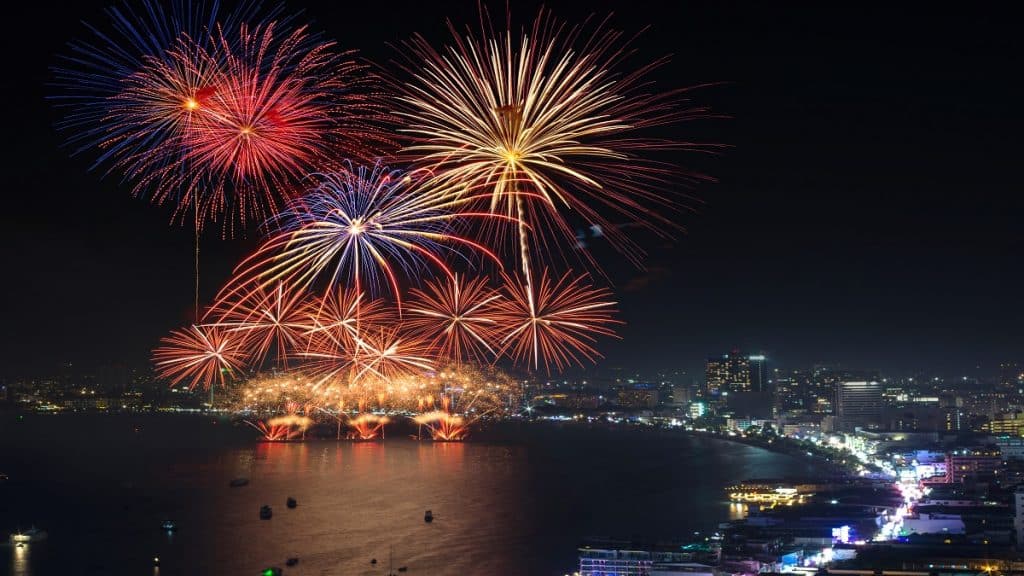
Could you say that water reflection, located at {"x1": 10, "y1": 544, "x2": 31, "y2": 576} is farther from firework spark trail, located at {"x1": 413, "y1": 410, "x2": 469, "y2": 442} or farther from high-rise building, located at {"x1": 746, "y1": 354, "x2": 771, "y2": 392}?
high-rise building, located at {"x1": 746, "y1": 354, "x2": 771, "y2": 392}

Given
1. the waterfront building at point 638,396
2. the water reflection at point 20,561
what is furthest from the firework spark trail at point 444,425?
the water reflection at point 20,561

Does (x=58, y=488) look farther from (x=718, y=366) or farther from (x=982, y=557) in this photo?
(x=718, y=366)

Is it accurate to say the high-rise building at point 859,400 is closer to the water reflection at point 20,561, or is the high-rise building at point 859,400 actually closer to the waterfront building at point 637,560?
the waterfront building at point 637,560

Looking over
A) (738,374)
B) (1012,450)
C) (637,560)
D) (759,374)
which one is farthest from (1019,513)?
(738,374)

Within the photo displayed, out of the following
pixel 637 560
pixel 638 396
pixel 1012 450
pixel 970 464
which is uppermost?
pixel 638 396

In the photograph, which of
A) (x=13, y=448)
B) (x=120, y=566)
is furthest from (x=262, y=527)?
(x=13, y=448)

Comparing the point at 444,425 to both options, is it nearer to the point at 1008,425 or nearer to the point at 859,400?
the point at 859,400
